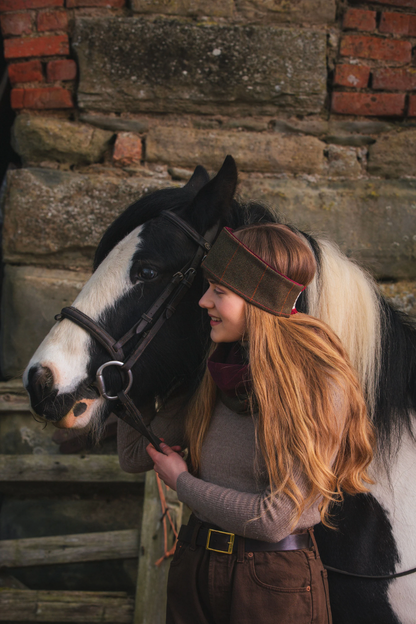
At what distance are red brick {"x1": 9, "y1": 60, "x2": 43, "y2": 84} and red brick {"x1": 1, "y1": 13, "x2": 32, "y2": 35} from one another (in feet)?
0.53

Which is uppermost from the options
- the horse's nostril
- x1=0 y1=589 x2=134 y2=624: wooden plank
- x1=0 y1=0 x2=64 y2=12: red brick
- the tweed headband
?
x1=0 y1=0 x2=64 y2=12: red brick

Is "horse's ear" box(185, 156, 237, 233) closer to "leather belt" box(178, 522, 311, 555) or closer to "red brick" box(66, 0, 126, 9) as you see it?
"leather belt" box(178, 522, 311, 555)

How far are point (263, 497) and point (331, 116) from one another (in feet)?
6.90

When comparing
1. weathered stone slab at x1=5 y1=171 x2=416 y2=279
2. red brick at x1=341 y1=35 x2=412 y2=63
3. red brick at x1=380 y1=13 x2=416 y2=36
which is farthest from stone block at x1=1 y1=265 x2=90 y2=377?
red brick at x1=380 y1=13 x2=416 y2=36

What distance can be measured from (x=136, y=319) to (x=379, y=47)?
205 centimetres

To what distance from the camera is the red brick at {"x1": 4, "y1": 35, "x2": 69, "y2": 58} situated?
93.0 inches

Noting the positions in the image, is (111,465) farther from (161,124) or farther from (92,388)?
(161,124)

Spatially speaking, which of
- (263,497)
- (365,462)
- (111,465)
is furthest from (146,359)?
(111,465)

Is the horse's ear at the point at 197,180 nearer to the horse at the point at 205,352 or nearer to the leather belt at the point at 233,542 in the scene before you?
the horse at the point at 205,352

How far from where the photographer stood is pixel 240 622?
980mm

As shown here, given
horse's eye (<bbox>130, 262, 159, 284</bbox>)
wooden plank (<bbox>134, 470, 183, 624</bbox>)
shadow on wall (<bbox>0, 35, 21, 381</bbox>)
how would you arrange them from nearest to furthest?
1. horse's eye (<bbox>130, 262, 159, 284</bbox>)
2. wooden plank (<bbox>134, 470, 183, 624</bbox>)
3. shadow on wall (<bbox>0, 35, 21, 381</bbox>)

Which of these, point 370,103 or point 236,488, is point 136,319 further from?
point 370,103

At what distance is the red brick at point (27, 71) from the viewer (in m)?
2.39

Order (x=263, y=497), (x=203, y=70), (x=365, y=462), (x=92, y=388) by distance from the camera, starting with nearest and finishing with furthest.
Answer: (x=263, y=497), (x=365, y=462), (x=92, y=388), (x=203, y=70)
